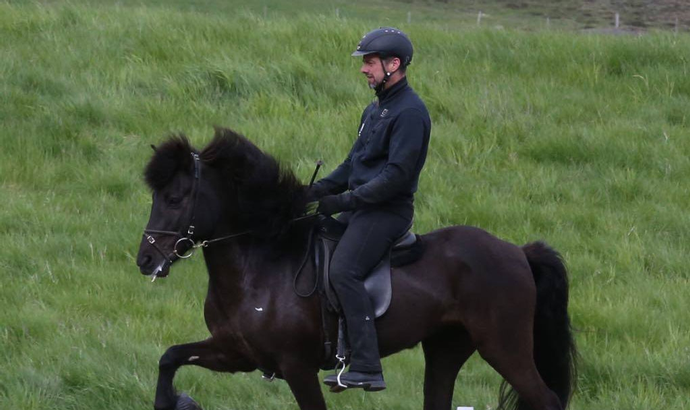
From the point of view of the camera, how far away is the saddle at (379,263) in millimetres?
6562

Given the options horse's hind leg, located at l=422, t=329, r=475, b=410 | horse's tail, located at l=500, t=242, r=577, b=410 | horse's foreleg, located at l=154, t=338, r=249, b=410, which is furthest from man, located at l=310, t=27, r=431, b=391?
horse's tail, located at l=500, t=242, r=577, b=410

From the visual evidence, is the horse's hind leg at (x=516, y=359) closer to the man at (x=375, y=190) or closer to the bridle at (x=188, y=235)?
the man at (x=375, y=190)

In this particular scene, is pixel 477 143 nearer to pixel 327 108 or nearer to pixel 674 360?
pixel 327 108

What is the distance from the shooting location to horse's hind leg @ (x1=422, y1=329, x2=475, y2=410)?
23.3 ft

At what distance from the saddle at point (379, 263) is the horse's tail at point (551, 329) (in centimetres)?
89

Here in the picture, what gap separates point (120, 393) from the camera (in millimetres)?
7480

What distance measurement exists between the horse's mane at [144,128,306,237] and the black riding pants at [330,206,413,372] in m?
0.43

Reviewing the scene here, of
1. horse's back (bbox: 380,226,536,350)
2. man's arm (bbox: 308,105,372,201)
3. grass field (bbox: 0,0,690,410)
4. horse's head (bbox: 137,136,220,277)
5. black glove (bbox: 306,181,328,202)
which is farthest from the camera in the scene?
grass field (bbox: 0,0,690,410)

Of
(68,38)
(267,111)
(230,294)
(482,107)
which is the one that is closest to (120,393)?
(230,294)

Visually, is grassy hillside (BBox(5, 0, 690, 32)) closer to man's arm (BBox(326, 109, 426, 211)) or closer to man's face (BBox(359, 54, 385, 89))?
man's face (BBox(359, 54, 385, 89))

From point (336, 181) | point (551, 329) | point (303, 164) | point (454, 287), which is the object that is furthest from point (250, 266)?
point (303, 164)

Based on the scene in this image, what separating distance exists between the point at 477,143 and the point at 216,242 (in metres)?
7.24

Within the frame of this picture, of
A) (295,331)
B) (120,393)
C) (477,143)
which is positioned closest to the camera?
(295,331)

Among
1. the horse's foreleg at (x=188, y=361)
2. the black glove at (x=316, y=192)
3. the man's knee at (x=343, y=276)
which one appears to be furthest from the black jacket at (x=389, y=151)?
the horse's foreleg at (x=188, y=361)
